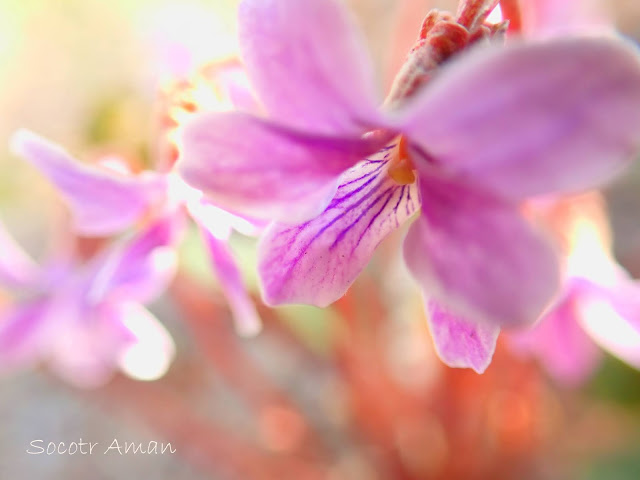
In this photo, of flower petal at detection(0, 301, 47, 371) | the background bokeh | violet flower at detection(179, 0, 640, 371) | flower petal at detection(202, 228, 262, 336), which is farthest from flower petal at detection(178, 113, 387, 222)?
flower petal at detection(0, 301, 47, 371)

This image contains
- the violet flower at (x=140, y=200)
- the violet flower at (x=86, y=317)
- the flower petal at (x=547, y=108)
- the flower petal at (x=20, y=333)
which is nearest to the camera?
the flower petal at (x=547, y=108)

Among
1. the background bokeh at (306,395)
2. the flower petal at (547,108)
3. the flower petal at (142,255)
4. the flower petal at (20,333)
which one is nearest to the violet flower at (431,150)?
the flower petal at (547,108)

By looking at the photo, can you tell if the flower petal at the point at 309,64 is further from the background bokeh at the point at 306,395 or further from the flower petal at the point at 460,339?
the background bokeh at the point at 306,395

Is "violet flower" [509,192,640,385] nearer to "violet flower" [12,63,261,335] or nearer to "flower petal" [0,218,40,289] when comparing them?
"violet flower" [12,63,261,335]

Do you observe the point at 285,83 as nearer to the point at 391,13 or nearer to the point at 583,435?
the point at 583,435

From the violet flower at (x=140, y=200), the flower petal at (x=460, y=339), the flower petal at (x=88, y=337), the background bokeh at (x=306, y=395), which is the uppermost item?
the violet flower at (x=140, y=200)

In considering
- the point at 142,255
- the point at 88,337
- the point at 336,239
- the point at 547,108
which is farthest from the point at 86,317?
the point at 547,108

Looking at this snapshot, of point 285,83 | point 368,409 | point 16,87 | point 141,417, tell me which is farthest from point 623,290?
point 16,87

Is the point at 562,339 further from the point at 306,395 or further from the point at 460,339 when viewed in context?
the point at 306,395

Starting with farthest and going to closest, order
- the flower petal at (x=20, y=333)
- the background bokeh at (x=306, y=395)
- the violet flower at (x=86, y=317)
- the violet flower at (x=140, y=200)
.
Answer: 1. the background bokeh at (x=306, y=395)
2. the flower petal at (x=20, y=333)
3. the violet flower at (x=86, y=317)
4. the violet flower at (x=140, y=200)
